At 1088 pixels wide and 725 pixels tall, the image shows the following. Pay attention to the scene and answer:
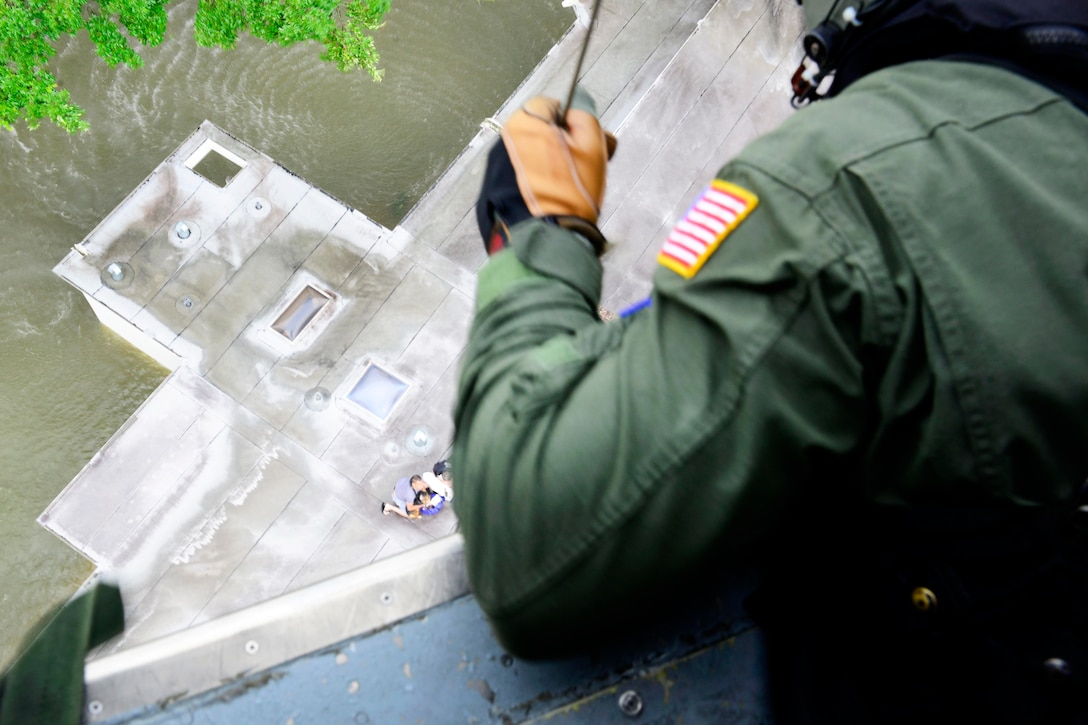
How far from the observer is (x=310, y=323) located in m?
6.99

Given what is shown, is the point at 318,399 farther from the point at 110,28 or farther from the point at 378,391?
the point at 110,28

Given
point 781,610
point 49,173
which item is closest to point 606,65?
point 49,173

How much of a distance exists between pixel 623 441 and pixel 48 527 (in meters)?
6.95

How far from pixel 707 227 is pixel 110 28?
653 centimetres

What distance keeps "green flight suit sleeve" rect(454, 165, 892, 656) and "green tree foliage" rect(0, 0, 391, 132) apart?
19.0 ft

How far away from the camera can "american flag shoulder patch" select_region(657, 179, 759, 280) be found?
1.08 metres

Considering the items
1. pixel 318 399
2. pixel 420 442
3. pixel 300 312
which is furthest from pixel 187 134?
pixel 420 442

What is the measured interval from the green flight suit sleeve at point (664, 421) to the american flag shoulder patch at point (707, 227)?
2cm

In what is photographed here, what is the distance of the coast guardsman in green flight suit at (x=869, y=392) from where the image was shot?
97 cm

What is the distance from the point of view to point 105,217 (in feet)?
25.2

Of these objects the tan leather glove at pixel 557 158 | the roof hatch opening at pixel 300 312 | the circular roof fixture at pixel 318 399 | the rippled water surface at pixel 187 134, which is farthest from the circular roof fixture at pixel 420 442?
the tan leather glove at pixel 557 158

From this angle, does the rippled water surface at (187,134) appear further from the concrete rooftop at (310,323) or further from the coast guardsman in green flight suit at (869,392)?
the coast guardsman in green flight suit at (869,392)

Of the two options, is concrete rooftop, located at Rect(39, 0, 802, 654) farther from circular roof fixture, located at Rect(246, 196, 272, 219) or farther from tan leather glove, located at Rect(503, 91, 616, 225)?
tan leather glove, located at Rect(503, 91, 616, 225)

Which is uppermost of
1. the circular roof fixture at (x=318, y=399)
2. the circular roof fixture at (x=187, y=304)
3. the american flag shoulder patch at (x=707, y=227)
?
the american flag shoulder patch at (x=707, y=227)
